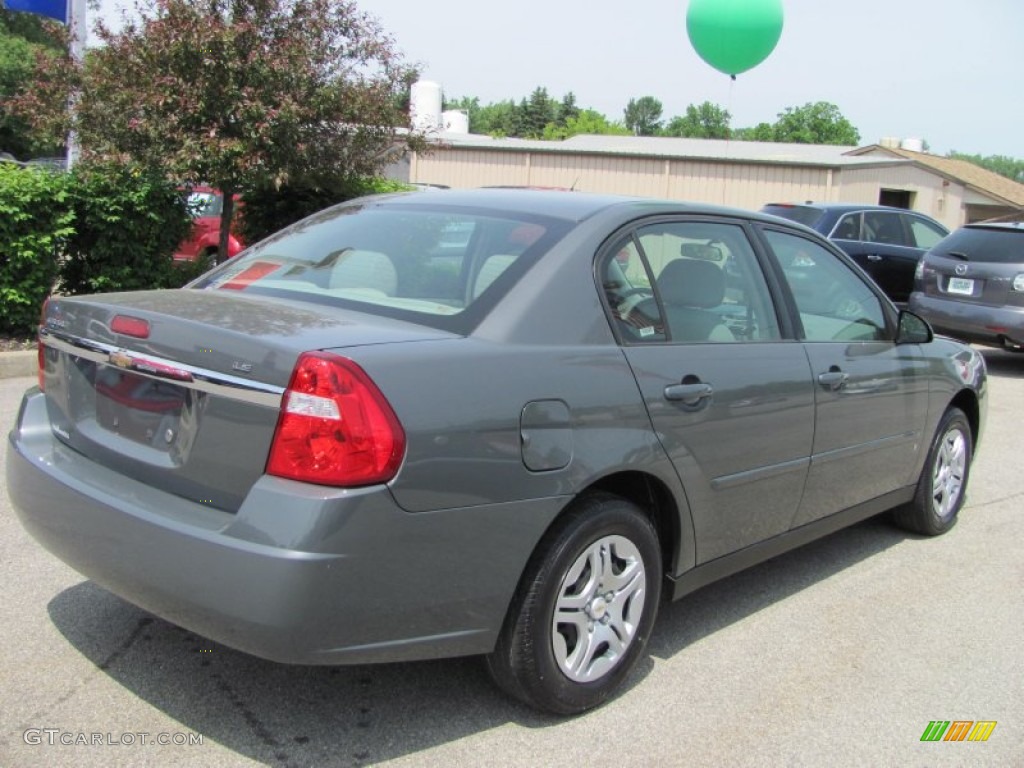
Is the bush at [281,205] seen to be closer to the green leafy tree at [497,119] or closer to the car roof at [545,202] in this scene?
the car roof at [545,202]

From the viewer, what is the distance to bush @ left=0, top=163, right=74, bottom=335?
26.5 ft

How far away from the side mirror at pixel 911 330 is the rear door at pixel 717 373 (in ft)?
3.23

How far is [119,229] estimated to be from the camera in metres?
9.02

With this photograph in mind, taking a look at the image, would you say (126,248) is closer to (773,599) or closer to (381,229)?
(381,229)

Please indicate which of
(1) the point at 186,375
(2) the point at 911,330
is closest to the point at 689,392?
(1) the point at 186,375

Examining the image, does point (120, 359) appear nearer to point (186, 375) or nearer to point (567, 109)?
point (186, 375)

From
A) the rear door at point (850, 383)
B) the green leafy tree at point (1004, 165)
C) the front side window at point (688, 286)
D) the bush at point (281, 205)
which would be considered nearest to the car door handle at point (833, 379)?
the rear door at point (850, 383)

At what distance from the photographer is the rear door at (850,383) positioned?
4.10 metres

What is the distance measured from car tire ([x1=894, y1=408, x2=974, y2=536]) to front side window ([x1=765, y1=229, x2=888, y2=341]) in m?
0.85

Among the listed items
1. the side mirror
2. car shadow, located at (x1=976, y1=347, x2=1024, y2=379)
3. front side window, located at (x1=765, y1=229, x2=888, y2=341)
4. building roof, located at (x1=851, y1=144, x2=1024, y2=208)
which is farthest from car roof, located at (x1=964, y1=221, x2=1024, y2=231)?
building roof, located at (x1=851, y1=144, x2=1024, y2=208)

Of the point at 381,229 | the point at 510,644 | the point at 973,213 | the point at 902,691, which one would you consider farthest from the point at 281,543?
the point at 973,213

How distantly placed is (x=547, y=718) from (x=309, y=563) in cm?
109

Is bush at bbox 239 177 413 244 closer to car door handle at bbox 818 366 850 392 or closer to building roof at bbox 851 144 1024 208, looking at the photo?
car door handle at bbox 818 366 850 392

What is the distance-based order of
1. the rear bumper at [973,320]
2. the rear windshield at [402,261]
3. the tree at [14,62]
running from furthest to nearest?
the tree at [14,62], the rear bumper at [973,320], the rear windshield at [402,261]
